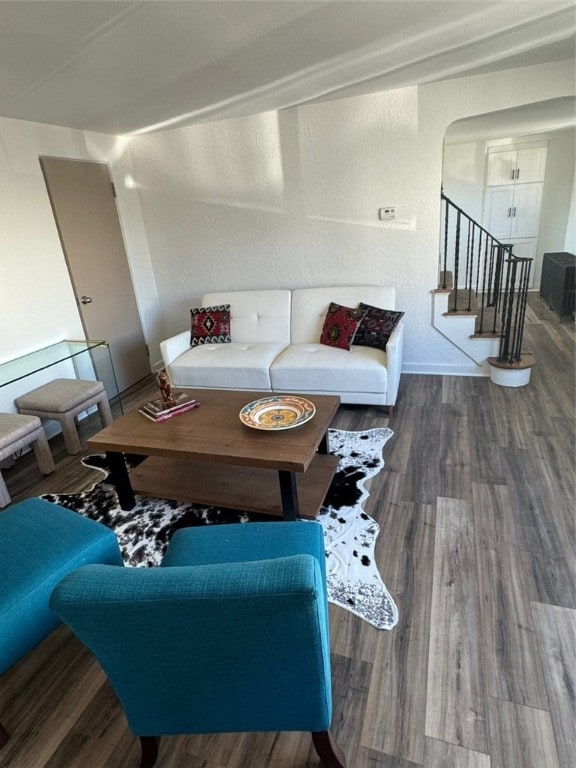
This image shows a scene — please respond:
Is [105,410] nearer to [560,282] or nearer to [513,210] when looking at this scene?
[560,282]

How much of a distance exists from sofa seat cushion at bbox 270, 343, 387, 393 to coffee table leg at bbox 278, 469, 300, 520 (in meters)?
1.34

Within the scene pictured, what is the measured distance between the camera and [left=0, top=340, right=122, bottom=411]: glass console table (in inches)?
125

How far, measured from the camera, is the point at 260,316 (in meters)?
4.01

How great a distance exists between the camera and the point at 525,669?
4.72 ft

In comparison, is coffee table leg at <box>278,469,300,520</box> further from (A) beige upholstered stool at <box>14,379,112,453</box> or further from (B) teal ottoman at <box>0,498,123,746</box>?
(A) beige upholstered stool at <box>14,379,112,453</box>

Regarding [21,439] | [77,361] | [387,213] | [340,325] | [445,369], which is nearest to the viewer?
[21,439]

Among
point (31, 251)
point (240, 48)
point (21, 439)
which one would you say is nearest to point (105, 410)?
point (21, 439)

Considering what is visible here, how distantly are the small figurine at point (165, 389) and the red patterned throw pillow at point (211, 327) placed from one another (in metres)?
1.55

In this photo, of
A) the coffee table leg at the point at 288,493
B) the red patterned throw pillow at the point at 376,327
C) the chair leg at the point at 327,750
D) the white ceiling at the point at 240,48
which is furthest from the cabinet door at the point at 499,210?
the chair leg at the point at 327,750

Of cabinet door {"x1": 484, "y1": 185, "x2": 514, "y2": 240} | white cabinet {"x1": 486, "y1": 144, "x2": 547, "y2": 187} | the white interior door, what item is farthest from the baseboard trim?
white cabinet {"x1": 486, "y1": 144, "x2": 547, "y2": 187}

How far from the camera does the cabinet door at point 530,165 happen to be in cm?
633

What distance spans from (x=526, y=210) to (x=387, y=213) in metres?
4.28

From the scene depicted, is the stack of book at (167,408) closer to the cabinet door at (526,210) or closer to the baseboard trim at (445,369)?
the baseboard trim at (445,369)

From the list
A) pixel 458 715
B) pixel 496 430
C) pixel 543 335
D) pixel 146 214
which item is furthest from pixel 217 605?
pixel 543 335
